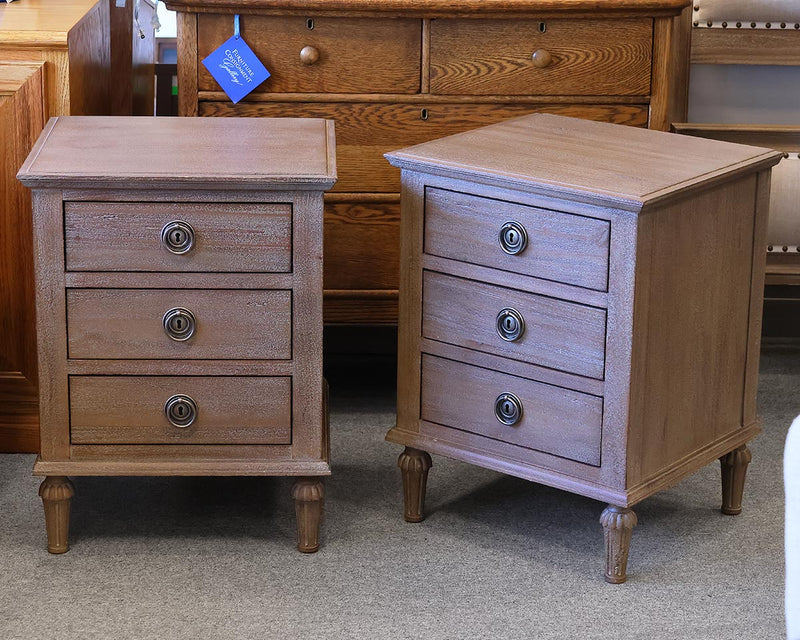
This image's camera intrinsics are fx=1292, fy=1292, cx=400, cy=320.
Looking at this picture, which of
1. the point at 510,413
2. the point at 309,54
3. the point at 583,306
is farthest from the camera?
the point at 309,54

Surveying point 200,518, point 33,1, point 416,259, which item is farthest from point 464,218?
point 33,1

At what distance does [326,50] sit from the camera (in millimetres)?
2426

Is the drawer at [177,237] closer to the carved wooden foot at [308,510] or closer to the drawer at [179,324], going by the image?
→ the drawer at [179,324]

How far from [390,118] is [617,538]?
947 millimetres

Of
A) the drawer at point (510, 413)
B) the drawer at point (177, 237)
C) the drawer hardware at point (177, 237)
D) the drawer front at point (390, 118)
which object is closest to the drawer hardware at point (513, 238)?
the drawer at point (510, 413)

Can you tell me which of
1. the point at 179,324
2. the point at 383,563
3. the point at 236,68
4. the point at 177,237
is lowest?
the point at 383,563

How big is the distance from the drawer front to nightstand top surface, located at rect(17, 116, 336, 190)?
0.26 metres

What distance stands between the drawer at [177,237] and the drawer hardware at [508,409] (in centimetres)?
39

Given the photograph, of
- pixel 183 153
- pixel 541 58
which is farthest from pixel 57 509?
pixel 541 58

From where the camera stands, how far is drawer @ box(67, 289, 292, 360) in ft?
6.33

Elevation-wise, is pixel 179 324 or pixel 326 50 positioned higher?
pixel 326 50

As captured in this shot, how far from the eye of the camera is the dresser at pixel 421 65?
2.40 m

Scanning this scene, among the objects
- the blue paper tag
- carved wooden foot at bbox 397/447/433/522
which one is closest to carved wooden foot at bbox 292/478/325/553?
carved wooden foot at bbox 397/447/433/522

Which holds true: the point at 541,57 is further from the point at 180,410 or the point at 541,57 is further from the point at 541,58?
the point at 180,410
